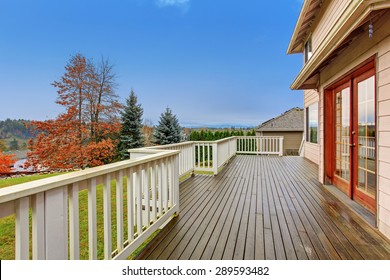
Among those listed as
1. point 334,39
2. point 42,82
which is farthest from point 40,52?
point 334,39

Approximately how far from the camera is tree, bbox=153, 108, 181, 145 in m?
15.7

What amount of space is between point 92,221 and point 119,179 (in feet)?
1.27

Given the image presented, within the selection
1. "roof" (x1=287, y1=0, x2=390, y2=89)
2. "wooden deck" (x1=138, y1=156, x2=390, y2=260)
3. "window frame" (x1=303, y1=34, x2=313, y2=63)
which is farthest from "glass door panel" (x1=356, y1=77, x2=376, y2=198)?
"window frame" (x1=303, y1=34, x2=313, y2=63)

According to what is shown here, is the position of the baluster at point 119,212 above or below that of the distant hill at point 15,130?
below

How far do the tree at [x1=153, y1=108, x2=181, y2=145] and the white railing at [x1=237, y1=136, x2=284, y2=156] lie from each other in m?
6.39

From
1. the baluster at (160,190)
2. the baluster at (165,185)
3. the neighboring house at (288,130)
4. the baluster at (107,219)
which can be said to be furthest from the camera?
the neighboring house at (288,130)

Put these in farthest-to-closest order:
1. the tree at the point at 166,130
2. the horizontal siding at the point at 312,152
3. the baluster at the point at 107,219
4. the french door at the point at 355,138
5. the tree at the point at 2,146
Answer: the tree at the point at 166,130 < the tree at the point at 2,146 < the horizontal siding at the point at 312,152 < the french door at the point at 355,138 < the baluster at the point at 107,219

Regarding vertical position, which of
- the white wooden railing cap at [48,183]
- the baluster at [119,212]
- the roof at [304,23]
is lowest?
the baluster at [119,212]

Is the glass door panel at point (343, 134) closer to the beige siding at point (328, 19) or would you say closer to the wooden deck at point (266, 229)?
the wooden deck at point (266, 229)

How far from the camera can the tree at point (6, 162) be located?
1020 cm

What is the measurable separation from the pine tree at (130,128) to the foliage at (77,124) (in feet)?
9.57

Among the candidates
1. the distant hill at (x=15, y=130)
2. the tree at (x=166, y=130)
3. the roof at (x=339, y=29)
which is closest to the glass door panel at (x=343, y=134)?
the roof at (x=339, y=29)

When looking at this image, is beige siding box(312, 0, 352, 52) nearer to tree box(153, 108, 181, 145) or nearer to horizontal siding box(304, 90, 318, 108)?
horizontal siding box(304, 90, 318, 108)

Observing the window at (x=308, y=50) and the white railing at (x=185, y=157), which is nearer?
the white railing at (x=185, y=157)
